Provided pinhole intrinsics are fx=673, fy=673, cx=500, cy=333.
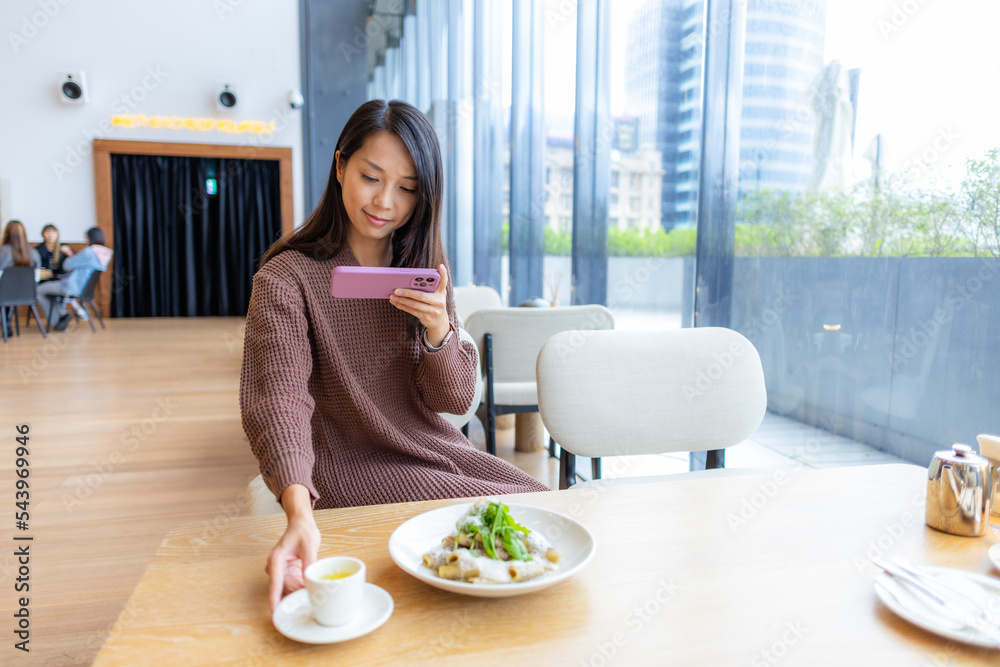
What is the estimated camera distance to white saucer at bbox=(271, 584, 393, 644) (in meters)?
0.61

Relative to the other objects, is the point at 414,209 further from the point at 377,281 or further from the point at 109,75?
the point at 109,75

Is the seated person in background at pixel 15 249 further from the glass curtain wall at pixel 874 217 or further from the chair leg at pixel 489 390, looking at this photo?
the glass curtain wall at pixel 874 217

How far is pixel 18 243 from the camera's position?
23.2ft

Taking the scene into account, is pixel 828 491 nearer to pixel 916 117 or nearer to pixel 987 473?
pixel 987 473

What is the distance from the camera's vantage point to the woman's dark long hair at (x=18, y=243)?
7004 mm

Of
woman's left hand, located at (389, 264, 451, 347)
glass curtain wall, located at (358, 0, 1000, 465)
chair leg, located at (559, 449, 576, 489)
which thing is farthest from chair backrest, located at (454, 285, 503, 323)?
woman's left hand, located at (389, 264, 451, 347)

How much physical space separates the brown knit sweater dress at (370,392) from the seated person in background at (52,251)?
8.32 m

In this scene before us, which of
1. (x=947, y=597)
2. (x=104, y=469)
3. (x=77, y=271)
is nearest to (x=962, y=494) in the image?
(x=947, y=597)

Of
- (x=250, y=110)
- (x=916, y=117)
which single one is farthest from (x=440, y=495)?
(x=250, y=110)

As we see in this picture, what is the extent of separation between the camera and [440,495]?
1.19m

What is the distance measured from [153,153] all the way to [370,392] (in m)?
9.07

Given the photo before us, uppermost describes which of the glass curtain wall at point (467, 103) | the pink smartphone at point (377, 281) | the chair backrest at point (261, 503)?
the glass curtain wall at point (467, 103)

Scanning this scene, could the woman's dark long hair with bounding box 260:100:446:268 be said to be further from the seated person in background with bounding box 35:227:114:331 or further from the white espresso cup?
the seated person in background with bounding box 35:227:114:331

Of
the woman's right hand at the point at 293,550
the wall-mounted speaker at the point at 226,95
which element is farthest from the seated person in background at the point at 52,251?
the woman's right hand at the point at 293,550
